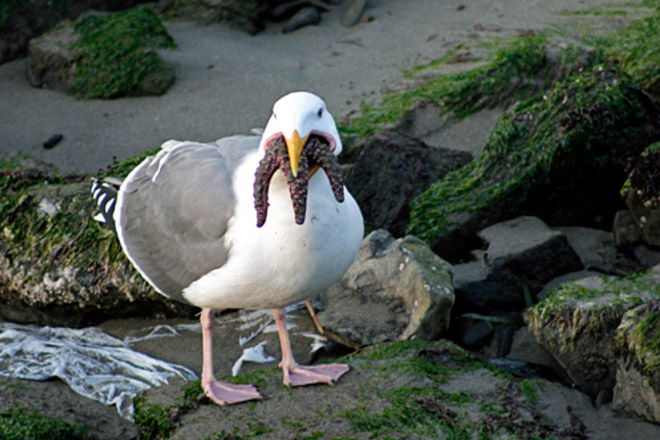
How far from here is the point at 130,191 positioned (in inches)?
157

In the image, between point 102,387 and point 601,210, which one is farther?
point 601,210

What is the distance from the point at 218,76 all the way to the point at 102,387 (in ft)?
12.9

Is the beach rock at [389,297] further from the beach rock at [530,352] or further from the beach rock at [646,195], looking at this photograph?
the beach rock at [646,195]

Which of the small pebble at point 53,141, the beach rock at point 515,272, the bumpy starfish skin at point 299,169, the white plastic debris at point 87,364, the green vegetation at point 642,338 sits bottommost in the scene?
the white plastic debris at point 87,364

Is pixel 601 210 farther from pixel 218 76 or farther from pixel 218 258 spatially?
pixel 218 76

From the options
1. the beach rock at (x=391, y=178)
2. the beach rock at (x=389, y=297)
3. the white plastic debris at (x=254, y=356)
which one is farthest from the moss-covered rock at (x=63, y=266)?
the beach rock at (x=391, y=178)

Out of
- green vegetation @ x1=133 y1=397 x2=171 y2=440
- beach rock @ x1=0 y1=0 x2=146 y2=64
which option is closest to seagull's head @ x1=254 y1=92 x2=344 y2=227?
green vegetation @ x1=133 y1=397 x2=171 y2=440

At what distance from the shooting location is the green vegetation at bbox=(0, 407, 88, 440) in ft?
11.4

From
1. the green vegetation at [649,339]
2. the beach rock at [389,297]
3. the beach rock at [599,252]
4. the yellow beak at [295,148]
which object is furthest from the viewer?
the beach rock at [599,252]

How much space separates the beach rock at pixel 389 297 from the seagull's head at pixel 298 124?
1.44 m

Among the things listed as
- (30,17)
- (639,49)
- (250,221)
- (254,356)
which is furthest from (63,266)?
(639,49)

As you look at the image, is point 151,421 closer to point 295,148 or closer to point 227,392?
point 227,392

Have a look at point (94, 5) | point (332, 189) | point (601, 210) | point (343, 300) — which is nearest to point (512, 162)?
point (601, 210)

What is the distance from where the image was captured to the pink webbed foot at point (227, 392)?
3591 mm
